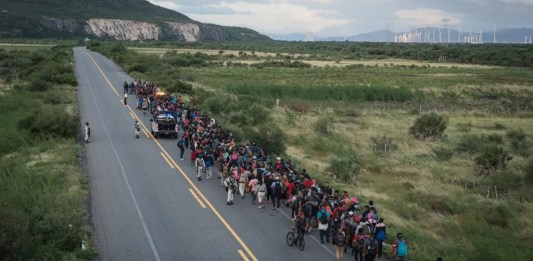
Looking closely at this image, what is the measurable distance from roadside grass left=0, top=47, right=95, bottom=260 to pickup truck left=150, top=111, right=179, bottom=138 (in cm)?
512

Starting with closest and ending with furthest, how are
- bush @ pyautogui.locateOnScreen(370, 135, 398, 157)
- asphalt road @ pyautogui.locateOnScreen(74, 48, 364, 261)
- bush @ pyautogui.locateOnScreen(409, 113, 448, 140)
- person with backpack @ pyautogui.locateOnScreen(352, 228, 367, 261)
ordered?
person with backpack @ pyautogui.locateOnScreen(352, 228, 367, 261)
asphalt road @ pyautogui.locateOnScreen(74, 48, 364, 261)
bush @ pyautogui.locateOnScreen(370, 135, 398, 157)
bush @ pyautogui.locateOnScreen(409, 113, 448, 140)

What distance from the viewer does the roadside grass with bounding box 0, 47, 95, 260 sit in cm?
1450

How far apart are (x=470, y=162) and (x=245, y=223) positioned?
18.5 metres

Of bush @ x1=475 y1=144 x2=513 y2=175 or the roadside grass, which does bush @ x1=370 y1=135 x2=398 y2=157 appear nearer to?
bush @ x1=475 y1=144 x2=513 y2=175

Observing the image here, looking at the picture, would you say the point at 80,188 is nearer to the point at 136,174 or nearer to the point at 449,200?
the point at 136,174

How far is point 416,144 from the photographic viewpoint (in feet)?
125

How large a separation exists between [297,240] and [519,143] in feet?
86.8

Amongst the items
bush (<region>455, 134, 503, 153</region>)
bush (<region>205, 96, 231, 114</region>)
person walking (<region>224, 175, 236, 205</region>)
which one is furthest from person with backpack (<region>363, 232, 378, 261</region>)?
bush (<region>205, 96, 231, 114</region>)

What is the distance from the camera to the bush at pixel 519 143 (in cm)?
3500

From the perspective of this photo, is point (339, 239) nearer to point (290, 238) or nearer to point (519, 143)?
point (290, 238)

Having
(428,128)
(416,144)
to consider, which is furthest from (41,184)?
(428,128)

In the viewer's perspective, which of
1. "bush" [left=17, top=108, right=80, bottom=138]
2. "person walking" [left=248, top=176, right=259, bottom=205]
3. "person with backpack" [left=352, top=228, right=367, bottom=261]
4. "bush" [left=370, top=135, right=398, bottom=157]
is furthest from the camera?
"bush" [left=370, top=135, right=398, bottom=157]

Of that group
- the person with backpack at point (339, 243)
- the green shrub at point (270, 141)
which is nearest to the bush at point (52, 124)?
the green shrub at point (270, 141)

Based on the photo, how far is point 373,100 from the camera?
65.3 metres
